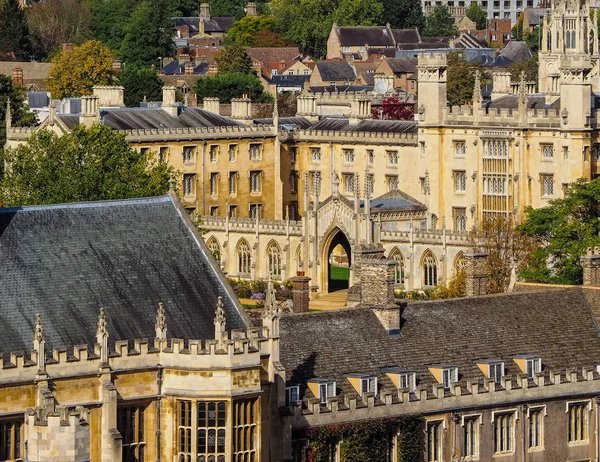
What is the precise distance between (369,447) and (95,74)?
117 m

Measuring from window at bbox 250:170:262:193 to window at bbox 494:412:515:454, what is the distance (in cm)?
6651

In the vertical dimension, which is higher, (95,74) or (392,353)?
(95,74)

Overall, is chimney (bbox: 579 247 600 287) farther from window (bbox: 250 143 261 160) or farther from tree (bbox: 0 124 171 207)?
window (bbox: 250 143 261 160)

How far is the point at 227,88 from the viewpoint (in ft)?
606

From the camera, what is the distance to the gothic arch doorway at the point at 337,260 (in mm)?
118956

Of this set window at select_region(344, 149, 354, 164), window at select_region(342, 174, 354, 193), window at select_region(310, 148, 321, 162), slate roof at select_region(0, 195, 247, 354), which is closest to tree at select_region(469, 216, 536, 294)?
window at select_region(342, 174, 354, 193)

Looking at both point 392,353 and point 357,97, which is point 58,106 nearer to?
point 357,97

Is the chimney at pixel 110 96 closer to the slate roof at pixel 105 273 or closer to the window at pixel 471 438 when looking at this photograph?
the window at pixel 471 438

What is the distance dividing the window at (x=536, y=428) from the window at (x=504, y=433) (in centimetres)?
74

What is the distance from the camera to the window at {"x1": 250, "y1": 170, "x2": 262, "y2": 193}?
13650 cm

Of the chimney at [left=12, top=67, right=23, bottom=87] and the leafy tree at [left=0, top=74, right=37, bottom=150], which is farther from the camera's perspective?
the chimney at [left=12, top=67, right=23, bottom=87]

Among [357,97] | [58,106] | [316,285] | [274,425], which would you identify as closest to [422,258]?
[316,285]

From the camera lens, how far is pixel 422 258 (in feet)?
379

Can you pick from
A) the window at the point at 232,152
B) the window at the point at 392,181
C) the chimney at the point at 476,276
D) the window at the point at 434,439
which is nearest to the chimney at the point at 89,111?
the window at the point at 232,152
